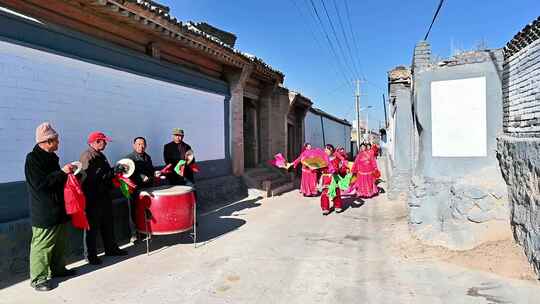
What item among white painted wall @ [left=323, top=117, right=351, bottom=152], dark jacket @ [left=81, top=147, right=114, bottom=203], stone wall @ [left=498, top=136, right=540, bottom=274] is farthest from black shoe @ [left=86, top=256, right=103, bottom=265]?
white painted wall @ [left=323, top=117, right=351, bottom=152]

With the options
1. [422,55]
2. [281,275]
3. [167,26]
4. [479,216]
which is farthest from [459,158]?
[167,26]

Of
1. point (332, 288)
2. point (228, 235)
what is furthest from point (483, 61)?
point (228, 235)

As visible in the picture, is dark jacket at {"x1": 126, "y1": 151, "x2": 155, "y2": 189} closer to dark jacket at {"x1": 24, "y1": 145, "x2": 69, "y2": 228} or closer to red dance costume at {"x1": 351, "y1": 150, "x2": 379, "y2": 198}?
dark jacket at {"x1": 24, "y1": 145, "x2": 69, "y2": 228}

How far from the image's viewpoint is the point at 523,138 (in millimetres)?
4164

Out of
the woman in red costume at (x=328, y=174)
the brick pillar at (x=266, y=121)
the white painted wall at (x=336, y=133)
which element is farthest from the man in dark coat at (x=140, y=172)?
the white painted wall at (x=336, y=133)

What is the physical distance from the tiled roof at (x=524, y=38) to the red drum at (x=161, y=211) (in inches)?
177

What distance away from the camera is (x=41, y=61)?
4582 mm

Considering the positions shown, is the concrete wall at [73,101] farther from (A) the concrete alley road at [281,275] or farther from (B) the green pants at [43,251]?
(A) the concrete alley road at [281,275]

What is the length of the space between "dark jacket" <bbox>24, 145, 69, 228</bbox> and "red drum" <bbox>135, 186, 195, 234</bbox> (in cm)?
108

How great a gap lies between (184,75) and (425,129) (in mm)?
4872

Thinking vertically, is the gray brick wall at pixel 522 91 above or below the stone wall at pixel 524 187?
above

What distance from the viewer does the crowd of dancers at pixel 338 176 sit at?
7680mm

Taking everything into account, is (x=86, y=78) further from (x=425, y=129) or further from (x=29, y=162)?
(x=425, y=129)

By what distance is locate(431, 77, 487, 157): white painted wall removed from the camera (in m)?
5.00
